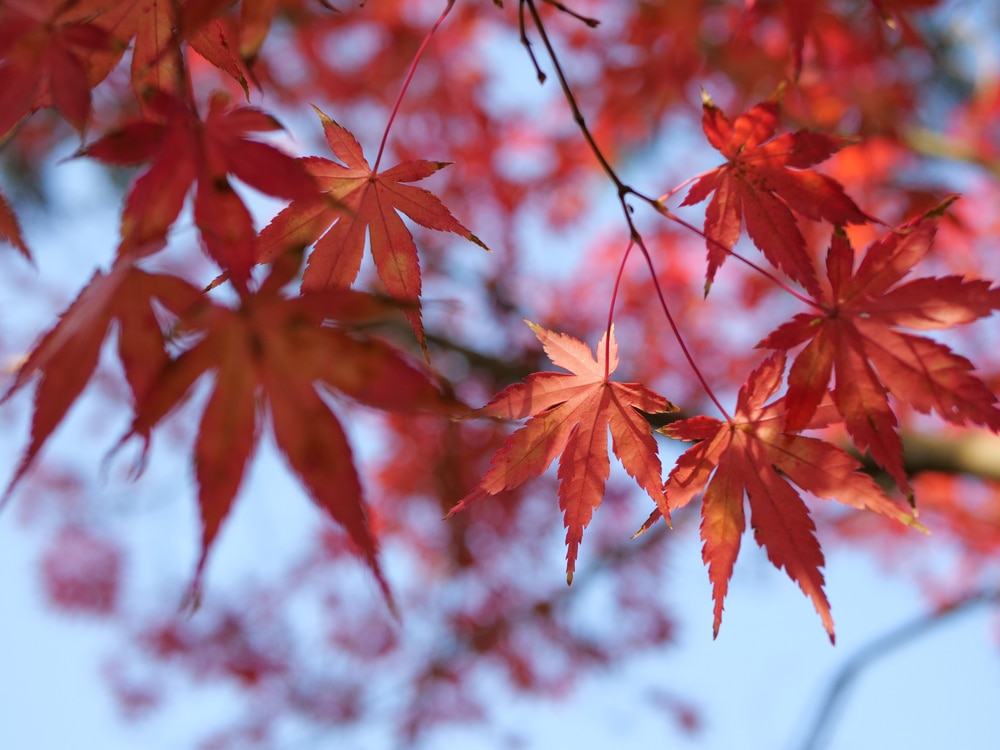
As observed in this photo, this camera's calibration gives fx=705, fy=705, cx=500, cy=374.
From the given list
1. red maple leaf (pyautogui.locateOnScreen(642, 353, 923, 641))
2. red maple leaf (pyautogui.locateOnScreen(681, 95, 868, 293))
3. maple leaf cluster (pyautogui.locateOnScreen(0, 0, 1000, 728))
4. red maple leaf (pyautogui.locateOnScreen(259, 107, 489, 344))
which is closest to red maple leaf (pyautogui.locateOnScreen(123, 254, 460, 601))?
maple leaf cluster (pyautogui.locateOnScreen(0, 0, 1000, 728))

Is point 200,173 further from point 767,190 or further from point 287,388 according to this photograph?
point 767,190

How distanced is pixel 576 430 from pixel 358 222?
14.6 inches

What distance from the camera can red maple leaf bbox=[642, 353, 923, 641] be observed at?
79 cm

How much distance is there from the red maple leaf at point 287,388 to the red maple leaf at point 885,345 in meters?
0.48

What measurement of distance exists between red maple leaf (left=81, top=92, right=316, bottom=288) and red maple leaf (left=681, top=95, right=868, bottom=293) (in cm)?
50

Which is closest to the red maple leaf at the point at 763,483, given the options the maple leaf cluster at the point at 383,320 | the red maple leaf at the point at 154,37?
the maple leaf cluster at the point at 383,320

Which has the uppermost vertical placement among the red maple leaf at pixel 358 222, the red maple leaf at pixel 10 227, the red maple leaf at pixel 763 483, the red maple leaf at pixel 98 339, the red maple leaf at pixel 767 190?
the red maple leaf at pixel 767 190

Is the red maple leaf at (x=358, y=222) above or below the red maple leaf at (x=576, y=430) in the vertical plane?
above

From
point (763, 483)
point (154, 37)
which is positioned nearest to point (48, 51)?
point (154, 37)

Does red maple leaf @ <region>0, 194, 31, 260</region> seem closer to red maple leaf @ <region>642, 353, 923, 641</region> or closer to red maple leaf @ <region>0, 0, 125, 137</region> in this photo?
red maple leaf @ <region>0, 0, 125, 137</region>

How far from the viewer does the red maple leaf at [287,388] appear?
520mm

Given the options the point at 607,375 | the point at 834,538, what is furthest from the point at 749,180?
the point at 834,538

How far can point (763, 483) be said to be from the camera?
2.75 feet

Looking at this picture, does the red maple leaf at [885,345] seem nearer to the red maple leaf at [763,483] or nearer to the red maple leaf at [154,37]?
the red maple leaf at [763,483]
